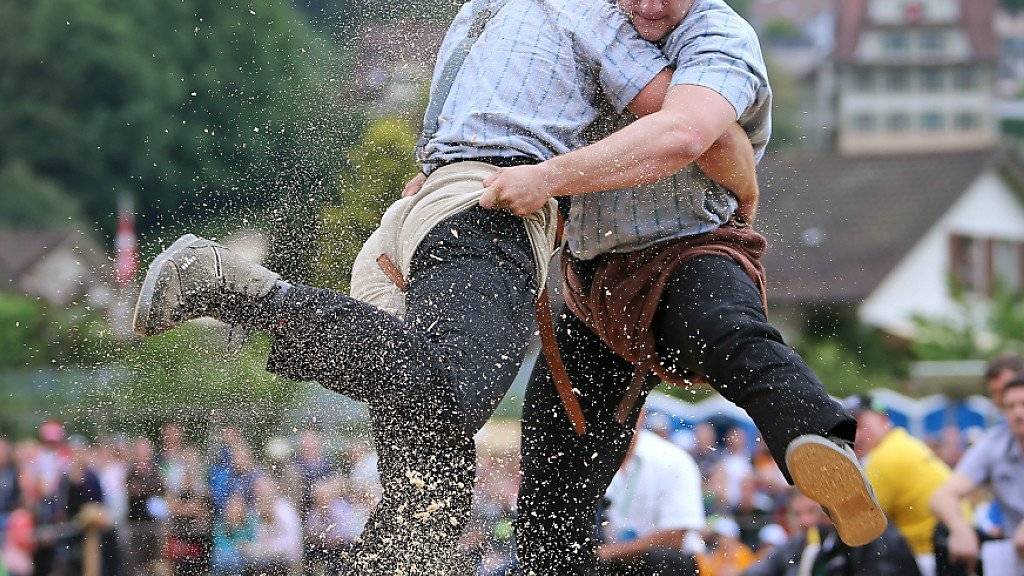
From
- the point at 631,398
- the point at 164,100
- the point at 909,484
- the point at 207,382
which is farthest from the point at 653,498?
the point at 164,100

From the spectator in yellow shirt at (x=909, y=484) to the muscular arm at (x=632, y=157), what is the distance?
302 centimetres

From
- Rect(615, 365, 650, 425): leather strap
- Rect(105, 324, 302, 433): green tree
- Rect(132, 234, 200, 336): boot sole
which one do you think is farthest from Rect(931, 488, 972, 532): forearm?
Rect(132, 234, 200, 336): boot sole

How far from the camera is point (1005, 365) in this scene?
662 centimetres

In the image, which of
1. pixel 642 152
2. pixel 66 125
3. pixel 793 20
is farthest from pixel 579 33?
pixel 793 20

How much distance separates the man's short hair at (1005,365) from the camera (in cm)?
653

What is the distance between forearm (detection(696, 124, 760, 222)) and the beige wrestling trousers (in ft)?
1.33

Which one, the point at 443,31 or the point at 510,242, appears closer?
the point at 510,242

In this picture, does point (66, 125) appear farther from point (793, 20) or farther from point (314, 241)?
point (793, 20)

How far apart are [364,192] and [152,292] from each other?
4.25 feet

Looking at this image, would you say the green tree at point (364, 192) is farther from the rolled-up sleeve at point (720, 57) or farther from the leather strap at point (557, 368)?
the rolled-up sleeve at point (720, 57)

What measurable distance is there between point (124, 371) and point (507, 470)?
1.72 meters

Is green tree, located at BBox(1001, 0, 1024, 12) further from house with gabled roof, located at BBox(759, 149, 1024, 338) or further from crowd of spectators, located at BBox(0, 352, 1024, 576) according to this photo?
crowd of spectators, located at BBox(0, 352, 1024, 576)

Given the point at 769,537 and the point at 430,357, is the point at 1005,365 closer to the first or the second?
the point at 769,537

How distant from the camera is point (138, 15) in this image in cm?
3897
